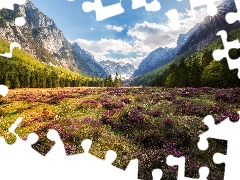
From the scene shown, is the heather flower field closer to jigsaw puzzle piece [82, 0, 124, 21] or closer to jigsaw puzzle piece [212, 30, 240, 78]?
jigsaw puzzle piece [212, 30, 240, 78]

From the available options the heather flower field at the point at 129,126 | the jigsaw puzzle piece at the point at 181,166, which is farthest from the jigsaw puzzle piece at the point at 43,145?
the jigsaw puzzle piece at the point at 181,166

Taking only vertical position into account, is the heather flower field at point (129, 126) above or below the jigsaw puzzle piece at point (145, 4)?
below

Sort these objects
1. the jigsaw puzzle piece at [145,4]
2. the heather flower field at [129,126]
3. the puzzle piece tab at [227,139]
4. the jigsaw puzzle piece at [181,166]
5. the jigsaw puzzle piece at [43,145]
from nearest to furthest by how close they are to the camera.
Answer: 1. the jigsaw puzzle piece at [181,166]
2. the puzzle piece tab at [227,139]
3. the jigsaw puzzle piece at [145,4]
4. the heather flower field at [129,126]
5. the jigsaw puzzle piece at [43,145]

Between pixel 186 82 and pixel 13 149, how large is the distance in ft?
143

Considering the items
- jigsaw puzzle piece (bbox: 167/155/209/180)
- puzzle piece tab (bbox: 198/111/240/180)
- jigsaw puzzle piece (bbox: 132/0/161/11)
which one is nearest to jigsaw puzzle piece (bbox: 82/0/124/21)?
jigsaw puzzle piece (bbox: 132/0/161/11)

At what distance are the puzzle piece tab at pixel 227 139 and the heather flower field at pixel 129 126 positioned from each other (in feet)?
3.83

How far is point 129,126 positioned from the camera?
1320cm

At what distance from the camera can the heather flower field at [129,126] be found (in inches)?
402

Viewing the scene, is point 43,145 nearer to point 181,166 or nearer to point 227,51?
point 181,166

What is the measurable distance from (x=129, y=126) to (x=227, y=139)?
19.9 feet

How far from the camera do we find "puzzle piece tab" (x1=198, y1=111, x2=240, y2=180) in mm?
6926

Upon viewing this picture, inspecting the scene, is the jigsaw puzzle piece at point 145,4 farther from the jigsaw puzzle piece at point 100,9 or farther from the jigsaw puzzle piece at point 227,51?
the jigsaw puzzle piece at point 227,51

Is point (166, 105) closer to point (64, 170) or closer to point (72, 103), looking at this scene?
point (72, 103)

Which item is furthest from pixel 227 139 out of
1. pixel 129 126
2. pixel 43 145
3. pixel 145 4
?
pixel 43 145
